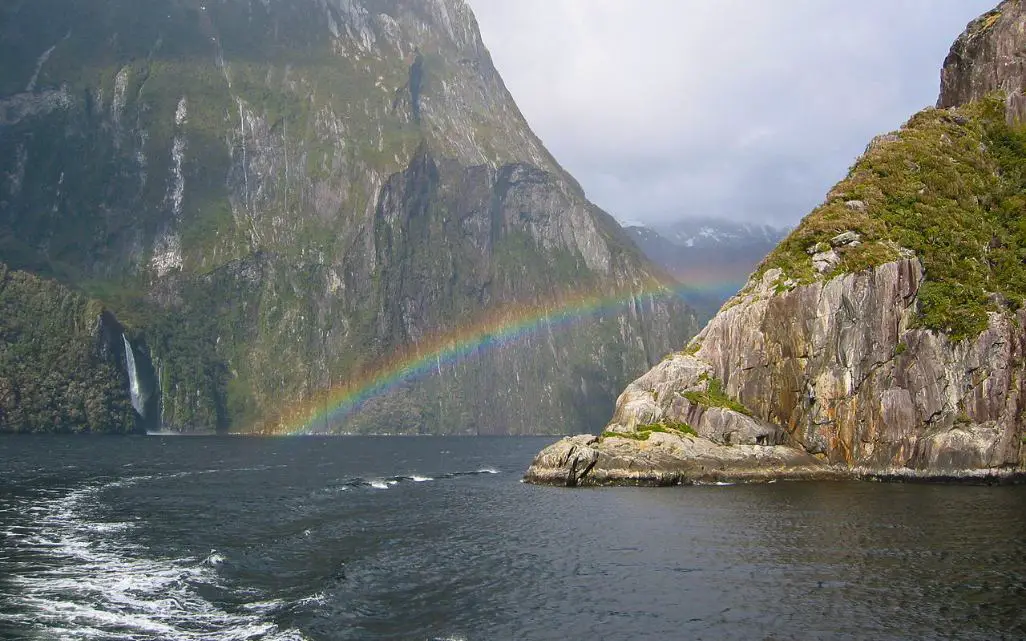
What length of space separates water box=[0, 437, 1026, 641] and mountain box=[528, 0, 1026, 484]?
6.77m

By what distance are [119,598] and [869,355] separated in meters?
77.6

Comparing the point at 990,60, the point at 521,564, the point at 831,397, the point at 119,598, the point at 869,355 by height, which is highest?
the point at 990,60

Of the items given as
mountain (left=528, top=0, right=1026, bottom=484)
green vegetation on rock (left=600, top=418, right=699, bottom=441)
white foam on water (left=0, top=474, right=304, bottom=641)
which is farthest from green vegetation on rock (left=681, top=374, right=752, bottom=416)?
white foam on water (left=0, top=474, right=304, bottom=641)

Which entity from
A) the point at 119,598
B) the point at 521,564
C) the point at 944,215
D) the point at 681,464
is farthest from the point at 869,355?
the point at 119,598

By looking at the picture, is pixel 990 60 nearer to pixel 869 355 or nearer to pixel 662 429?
pixel 869 355

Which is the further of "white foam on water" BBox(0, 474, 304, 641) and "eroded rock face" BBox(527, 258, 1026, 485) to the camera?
"eroded rock face" BBox(527, 258, 1026, 485)

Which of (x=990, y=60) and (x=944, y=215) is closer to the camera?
(x=944, y=215)

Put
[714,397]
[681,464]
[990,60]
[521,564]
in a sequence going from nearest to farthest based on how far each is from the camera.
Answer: [521,564] → [681,464] → [714,397] → [990,60]

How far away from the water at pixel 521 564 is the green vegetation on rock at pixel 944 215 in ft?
76.5

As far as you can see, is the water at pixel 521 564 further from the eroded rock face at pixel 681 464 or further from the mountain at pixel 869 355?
the mountain at pixel 869 355

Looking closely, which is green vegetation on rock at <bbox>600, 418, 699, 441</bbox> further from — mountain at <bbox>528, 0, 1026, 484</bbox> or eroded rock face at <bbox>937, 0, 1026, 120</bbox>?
eroded rock face at <bbox>937, 0, 1026, 120</bbox>

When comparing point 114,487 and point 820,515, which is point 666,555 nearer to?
point 820,515

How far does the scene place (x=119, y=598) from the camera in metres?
39.0

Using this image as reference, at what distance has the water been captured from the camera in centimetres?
3497
